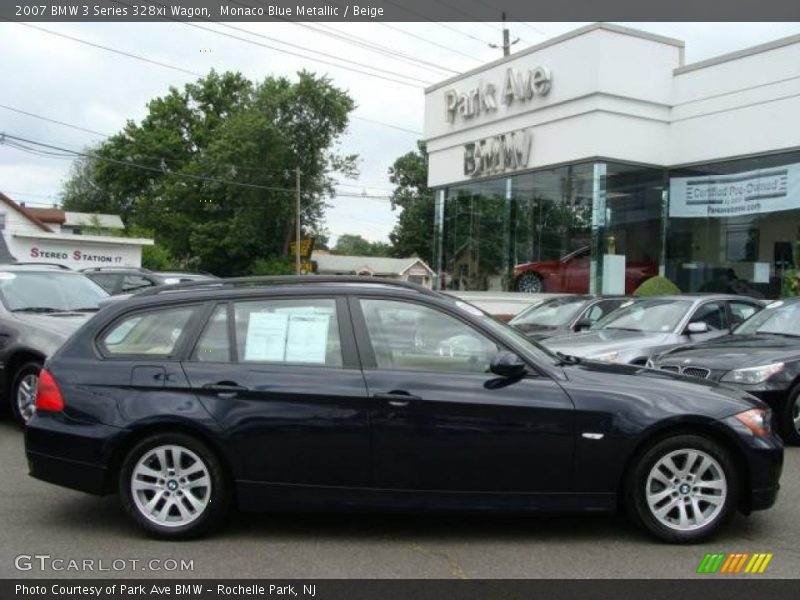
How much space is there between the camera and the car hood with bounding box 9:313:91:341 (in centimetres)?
791

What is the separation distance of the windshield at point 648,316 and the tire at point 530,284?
1141 centimetres

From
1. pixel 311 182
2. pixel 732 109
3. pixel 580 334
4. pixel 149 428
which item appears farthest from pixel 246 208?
pixel 149 428

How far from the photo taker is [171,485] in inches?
189

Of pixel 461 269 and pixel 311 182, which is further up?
pixel 311 182

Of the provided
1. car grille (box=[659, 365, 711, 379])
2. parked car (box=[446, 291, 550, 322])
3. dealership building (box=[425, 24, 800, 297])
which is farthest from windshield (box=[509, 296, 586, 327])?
parked car (box=[446, 291, 550, 322])

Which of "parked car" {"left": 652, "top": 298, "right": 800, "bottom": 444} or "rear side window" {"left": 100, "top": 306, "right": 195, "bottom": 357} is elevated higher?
"rear side window" {"left": 100, "top": 306, "right": 195, "bottom": 357}

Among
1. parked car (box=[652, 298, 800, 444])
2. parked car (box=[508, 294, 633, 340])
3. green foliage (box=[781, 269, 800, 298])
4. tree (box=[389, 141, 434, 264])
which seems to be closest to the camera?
parked car (box=[652, 298, 800, 444])

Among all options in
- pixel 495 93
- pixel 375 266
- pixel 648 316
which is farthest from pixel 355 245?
pixel 648 316

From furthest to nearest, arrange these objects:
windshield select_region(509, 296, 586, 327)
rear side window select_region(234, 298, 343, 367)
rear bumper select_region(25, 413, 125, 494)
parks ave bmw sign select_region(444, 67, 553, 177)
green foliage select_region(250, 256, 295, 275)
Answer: green foliage select_region(250, 256, 295, 275) < parks ave bmw sign select_region(444, 67, 553, 177) < windshield select_region(509, 296, 586, 327) < rear side window select_region(234, 298, 343, 367) < rear bumper select_region(25, 413, 125, 494)

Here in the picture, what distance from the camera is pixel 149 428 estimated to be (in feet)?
15.8

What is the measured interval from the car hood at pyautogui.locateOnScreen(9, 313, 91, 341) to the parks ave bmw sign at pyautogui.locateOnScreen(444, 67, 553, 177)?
633 inches

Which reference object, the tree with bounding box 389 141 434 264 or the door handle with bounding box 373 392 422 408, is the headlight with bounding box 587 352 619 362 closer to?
the door handle with bounding box 373 392 422 408
